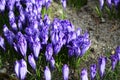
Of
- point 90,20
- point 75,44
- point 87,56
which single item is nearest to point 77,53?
point 75,44

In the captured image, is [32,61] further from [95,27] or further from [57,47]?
[95,27]

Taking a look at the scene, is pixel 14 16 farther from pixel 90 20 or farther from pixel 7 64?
pixel 90 20

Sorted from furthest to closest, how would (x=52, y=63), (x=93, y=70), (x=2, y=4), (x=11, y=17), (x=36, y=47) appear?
(x=2, y=4)
(x=11, y=17)
(x=36, y=47)
(x=52, y=63)
(x=93, y=70)

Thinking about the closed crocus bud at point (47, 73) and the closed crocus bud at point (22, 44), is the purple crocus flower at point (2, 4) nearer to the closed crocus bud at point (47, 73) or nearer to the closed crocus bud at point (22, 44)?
the closed crocus bud at point (22, 44)

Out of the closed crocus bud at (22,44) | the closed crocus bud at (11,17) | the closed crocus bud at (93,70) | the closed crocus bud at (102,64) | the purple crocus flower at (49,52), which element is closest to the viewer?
the closed crocus bud at (93,70)

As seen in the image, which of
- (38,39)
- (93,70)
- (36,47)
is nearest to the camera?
(93,70)

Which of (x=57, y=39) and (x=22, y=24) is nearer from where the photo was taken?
(x=57, y=39)

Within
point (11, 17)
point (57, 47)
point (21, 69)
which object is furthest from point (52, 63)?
point (11, 17)

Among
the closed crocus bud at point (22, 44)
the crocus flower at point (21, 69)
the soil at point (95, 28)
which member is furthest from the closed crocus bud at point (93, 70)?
the closed crocus bud at point (22, 44)

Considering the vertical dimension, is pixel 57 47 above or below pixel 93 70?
above
